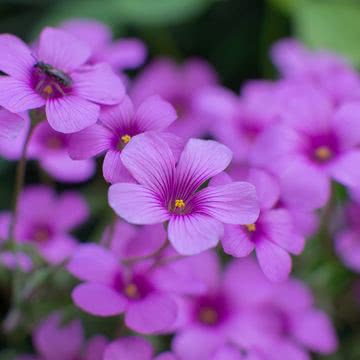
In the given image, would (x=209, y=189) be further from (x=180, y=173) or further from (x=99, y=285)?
(x=99, y=285)

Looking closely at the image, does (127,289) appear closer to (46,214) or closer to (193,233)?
(193,233)

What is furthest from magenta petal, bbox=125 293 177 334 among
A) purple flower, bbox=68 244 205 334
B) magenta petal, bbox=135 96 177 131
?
magenta petal, bbox=135 96 177 131

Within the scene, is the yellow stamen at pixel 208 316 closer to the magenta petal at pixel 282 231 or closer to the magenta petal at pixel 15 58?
the magenta petal at pixel 282 231

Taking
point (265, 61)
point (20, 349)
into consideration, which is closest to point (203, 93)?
point (265, 61)

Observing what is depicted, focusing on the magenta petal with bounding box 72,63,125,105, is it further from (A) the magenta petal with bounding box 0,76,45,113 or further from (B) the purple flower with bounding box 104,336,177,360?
(B) the purple flower with bounding box 104,336,177,360

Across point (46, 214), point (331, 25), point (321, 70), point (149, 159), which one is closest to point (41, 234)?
point (46, 214)
